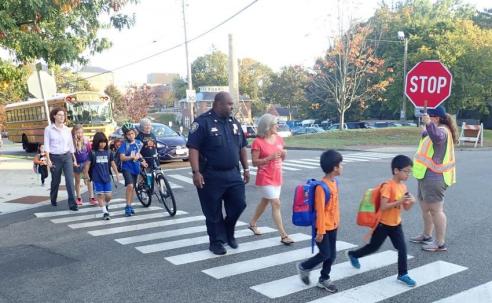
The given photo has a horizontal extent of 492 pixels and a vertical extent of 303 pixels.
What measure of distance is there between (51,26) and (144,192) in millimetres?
5826

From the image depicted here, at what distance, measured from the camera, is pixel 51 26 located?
11688 mm

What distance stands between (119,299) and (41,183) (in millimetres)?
8651

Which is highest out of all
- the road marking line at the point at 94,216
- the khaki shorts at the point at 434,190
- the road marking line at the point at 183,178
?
the khaki shorts at the point at 434,190

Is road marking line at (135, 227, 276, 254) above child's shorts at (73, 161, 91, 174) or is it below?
below

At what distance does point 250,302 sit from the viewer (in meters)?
4.18

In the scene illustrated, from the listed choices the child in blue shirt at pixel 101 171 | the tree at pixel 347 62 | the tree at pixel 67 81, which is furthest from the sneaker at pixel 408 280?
the tree at pixel 67 81

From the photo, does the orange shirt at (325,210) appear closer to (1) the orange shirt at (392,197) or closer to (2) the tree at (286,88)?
(1) the orange shirt at (392,197)

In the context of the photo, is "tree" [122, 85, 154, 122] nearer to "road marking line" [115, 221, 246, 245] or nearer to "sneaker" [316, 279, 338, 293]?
"road marking line" [115, 221, 246, 245]

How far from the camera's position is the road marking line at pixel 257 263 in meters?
5.00

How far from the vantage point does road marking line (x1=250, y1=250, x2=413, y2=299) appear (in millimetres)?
4434

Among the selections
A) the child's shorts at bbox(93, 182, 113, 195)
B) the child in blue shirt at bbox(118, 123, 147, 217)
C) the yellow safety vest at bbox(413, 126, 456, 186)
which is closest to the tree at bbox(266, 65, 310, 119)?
the child in blue shirt at bbox(118, 123, 147, 217)

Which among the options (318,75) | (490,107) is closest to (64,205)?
(318,75)

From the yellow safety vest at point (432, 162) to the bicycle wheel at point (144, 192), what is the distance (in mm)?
→ 4923

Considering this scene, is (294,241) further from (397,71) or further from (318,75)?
(397,71)
